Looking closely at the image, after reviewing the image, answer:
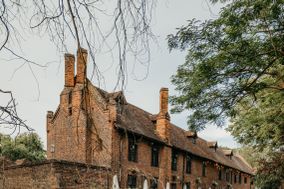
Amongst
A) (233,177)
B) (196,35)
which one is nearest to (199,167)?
(233,177)

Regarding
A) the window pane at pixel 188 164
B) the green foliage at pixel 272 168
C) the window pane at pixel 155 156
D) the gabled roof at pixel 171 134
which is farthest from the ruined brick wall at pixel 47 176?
the window pane at pixel 188 164

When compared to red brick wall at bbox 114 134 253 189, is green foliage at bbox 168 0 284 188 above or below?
above

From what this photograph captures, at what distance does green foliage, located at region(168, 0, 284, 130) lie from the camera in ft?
32.4

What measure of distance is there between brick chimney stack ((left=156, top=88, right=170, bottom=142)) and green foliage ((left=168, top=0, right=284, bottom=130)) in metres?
20.9

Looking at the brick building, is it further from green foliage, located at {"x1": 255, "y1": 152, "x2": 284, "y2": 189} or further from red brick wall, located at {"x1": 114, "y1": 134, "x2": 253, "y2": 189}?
green foliage, located at {"x1": 255, "y1": 152, "x2": 284, "y2": 189}

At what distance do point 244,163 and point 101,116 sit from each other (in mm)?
36713

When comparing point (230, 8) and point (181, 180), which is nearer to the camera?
point (230, 8)

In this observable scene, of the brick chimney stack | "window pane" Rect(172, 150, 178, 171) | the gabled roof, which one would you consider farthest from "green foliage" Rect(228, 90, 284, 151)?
"window pane" Rect(172, 150, 178, 171)

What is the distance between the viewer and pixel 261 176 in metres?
27.6

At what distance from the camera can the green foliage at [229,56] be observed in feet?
32.4

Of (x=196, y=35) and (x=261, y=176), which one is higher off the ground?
(x=196, y=35)

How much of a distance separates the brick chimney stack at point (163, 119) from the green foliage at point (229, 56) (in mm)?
20875

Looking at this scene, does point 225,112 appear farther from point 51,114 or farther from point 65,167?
point 51,114

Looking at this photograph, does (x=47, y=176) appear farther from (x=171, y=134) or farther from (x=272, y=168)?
(x=171, y=134)
